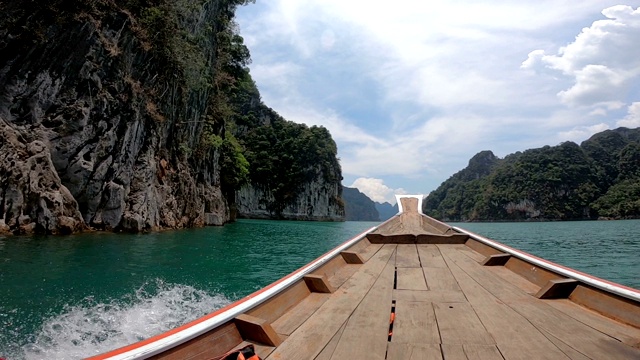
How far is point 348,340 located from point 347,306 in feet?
2.13

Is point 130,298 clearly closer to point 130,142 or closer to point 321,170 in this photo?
point 130,142

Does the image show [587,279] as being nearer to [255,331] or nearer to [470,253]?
[255,331]

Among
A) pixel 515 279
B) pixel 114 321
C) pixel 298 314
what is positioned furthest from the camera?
pixel 114 321

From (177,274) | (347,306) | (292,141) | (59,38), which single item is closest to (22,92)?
(59,38)

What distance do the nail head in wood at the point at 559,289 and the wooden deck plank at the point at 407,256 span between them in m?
1.64

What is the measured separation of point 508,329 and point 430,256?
291 cm

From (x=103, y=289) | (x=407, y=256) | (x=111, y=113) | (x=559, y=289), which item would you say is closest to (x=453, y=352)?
(x=559, y=289)

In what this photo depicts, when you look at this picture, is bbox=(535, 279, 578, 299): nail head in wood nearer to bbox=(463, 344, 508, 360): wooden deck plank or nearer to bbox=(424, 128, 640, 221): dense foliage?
bbox=(463, 344, 508, 360): wooden deck plank

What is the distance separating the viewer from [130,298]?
601 cm

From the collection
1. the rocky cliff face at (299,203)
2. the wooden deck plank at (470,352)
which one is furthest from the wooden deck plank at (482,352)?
the rocky cliff face at (299,203)

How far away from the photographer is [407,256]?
5.11 meters

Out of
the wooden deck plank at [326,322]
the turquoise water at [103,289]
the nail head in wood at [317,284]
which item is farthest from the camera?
the turquoise water at [103,289]

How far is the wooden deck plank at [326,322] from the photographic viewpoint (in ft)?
6.35

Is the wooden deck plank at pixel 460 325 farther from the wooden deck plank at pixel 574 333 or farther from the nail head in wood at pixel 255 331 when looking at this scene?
the nail head in wood at pixel 255 331
